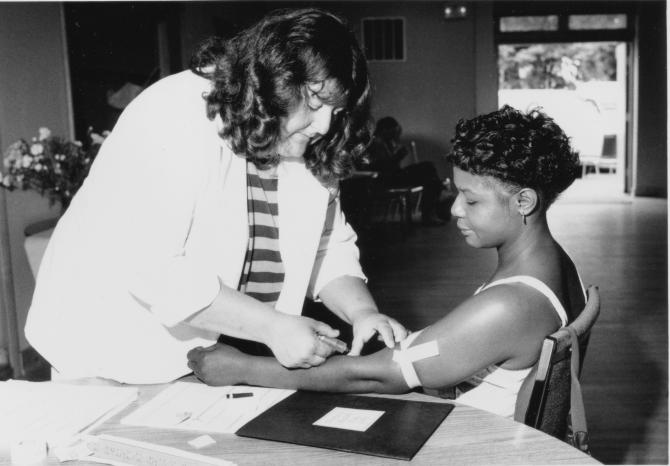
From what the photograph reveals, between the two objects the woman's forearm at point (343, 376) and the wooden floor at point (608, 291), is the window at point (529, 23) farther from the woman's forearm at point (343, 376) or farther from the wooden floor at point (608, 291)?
the woman's forearm at point (343, 376)

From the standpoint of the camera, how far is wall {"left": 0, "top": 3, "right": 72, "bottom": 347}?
3.50 meters

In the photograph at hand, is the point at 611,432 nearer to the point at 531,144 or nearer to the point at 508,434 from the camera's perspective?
the point at 531,144

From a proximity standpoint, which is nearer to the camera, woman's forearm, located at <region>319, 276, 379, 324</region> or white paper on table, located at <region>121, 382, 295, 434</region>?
white paper on table, located at <region>121, 382, 295, 434</region>

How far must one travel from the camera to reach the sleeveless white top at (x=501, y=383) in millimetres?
1341

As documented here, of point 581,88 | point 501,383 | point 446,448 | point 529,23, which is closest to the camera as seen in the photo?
point 446,448

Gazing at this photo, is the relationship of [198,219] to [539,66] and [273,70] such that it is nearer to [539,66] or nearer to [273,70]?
[273,70]

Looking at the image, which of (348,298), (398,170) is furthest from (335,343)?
(398,170)

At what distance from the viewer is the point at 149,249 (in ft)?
4.05

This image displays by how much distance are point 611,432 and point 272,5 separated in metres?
8.31

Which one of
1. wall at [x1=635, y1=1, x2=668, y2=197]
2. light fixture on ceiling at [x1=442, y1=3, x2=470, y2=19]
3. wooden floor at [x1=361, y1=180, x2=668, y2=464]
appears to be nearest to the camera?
wooden floor at [x1=361, y1=180, x2=668, y2=464]

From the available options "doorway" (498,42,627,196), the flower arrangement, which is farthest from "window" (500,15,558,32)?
the flower arrangement

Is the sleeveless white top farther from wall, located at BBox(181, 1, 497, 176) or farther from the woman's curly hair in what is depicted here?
wall, located at BBox(181, 1, 497, 176)

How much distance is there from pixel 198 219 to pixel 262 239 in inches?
8.8

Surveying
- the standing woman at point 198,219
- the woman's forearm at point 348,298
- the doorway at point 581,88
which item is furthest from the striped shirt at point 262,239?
the doorway at point 581,88
